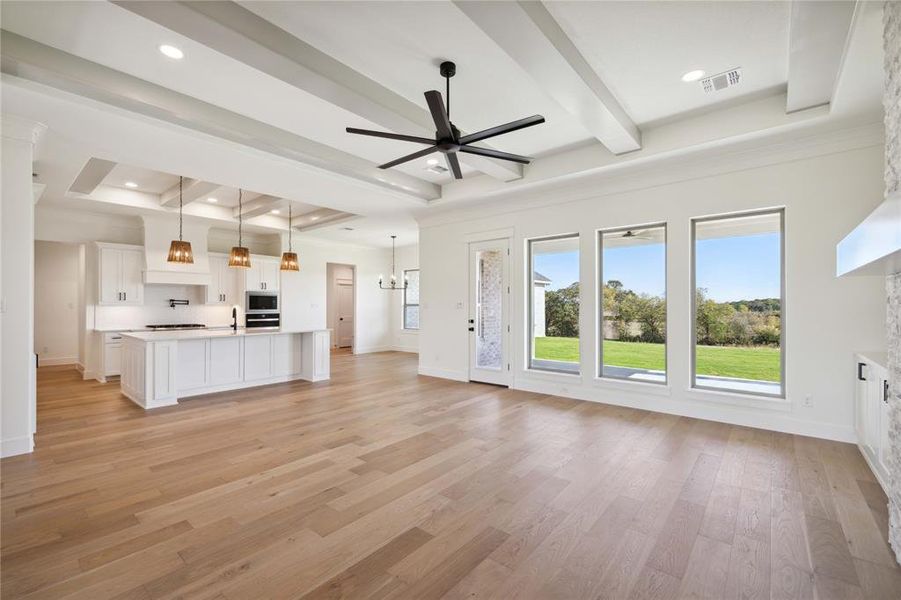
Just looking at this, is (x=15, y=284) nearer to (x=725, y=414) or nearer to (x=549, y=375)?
(x=549, y=375)

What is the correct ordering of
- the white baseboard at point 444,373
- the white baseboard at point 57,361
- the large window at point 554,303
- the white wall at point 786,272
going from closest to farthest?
the white wall at point 786,272 < the large window at point 554,303 < the white baseboard at point 444,373 < the white baseboard at point 57,361

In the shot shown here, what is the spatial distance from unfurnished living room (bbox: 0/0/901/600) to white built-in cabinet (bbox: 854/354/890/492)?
0.05m

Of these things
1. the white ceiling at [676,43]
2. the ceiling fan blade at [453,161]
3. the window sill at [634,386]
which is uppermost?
the white ceiling at [676,43]

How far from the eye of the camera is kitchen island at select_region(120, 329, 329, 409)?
518 cm

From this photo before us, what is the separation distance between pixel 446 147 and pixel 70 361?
33.8 feet

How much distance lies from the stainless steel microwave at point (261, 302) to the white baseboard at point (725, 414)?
6.51 m

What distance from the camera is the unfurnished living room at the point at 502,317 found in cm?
212

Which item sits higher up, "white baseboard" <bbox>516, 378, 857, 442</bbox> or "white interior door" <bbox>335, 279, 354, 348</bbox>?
"white interior door" <bbox>335, 279, 354, 348</bbox>

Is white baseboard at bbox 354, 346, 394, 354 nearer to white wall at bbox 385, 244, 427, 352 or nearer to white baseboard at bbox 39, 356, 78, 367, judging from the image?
white wall at bbox 385, 244, 427, 352

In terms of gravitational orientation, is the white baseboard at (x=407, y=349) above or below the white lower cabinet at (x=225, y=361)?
below

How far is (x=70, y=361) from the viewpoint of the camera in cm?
888

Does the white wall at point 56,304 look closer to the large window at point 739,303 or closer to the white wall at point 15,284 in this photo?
the white wall at point 15,284

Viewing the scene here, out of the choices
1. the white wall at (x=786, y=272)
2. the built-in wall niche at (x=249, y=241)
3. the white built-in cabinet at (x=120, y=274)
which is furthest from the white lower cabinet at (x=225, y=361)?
the white wall at (x=786, y=272)

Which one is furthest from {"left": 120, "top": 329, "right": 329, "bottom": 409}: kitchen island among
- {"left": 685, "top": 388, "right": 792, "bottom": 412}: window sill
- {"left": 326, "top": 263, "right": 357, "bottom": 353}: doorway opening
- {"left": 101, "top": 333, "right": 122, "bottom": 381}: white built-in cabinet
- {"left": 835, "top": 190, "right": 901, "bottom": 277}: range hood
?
A: {"left": 835, "top": 190, "right": 901, "bottom": 277}: range hood
